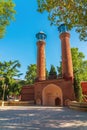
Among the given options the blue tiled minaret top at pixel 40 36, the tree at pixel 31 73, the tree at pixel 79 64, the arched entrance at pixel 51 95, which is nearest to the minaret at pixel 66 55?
the arched entrance at pixel 51 95

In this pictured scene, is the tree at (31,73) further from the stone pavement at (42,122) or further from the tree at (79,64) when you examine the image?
the stone pavement at (42,122)

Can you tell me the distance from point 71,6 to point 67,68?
19.0 m

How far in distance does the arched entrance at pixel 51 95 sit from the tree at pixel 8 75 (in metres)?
7.86

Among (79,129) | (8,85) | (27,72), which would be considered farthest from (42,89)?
(79,129)

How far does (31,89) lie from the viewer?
32.7m

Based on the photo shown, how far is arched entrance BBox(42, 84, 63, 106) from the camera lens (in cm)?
2905

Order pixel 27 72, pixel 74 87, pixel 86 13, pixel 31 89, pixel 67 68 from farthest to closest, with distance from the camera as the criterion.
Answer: pixel 27 72 < pixel 31 89 < pixel 67 68 < pixel 74 87 < pixel 86 13

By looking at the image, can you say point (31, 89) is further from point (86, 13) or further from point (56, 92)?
point (86, 13)

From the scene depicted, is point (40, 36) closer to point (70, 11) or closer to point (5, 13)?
point (5, 13)

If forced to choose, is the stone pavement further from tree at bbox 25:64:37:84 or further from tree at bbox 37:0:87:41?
tree at bbox 25:64:37:84

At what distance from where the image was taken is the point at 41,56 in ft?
111

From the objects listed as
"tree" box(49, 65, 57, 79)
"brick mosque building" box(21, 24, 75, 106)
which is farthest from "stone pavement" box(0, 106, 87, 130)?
"tree" box(49, 65, 57, 79)

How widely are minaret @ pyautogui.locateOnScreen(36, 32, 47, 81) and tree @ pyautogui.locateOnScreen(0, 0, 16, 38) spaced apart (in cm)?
1697

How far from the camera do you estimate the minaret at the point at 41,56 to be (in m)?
32.8
